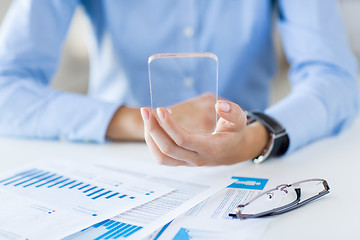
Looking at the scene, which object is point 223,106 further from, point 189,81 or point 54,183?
point 189,81

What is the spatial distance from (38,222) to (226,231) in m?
0.22

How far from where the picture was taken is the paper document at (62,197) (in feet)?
1.56

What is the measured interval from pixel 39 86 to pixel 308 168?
0.58 m

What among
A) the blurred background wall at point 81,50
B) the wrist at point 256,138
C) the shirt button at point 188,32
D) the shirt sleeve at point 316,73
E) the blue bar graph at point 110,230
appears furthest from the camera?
the blurred background wall at point 81,50

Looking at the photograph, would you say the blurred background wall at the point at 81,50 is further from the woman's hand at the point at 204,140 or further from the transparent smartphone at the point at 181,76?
the woman's hand at the point at 204,140

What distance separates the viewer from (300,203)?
1.68 feet

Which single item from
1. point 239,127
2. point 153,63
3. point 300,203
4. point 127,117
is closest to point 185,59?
point 153,63

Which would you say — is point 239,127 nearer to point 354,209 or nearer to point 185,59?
point 354,209

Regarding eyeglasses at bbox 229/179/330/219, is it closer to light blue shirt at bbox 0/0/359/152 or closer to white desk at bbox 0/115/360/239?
white desk at bbox 0/115/360/239

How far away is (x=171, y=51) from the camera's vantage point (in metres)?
1.08

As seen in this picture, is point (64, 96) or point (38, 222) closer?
point (38, 222)

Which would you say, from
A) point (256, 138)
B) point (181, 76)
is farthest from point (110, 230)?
A: point (181, 76)

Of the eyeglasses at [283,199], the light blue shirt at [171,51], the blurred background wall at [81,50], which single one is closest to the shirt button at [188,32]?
the light blue shirt at [171,51]

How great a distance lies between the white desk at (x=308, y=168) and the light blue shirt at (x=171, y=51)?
3 centimetres
